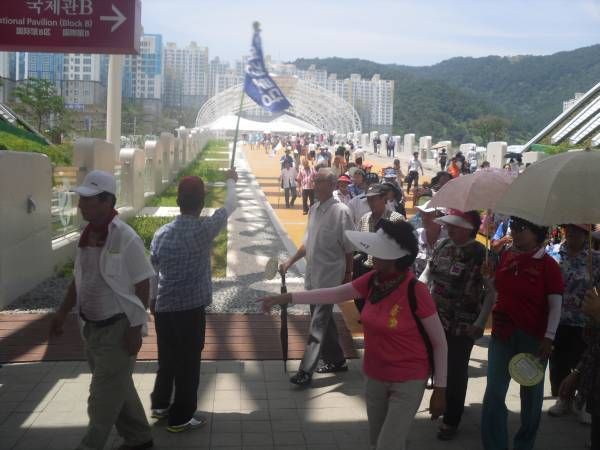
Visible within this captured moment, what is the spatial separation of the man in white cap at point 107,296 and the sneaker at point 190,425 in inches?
30.2

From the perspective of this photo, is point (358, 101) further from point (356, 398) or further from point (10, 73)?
point (356, 398)

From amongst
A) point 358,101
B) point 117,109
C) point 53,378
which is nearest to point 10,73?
point 117,109

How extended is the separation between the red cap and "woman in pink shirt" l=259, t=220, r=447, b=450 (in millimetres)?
1309

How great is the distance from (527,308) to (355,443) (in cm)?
141

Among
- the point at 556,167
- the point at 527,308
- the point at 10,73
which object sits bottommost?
the point at 527,308

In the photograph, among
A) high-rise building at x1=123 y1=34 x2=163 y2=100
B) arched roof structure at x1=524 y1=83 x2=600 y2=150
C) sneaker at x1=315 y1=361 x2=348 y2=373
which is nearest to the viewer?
sneaker at x1=315 y1=361 x2=348 y2=373

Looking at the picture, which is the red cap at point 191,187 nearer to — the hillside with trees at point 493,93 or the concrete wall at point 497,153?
the concrete wall at point 497,153

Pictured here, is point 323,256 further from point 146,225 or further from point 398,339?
point 146,225

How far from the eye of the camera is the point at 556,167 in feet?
13.1

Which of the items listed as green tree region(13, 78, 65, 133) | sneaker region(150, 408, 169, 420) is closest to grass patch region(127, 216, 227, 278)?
sneaker region(150, 408, 169, 420)

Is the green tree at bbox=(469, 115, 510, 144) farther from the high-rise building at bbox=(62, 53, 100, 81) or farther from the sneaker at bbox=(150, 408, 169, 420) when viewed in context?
the sneaker at bbox=(150, 408, 169, 420)

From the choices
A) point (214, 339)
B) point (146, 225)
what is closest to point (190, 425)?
point (214, 339)

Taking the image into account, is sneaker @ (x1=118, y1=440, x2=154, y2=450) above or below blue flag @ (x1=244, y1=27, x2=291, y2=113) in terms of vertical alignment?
below

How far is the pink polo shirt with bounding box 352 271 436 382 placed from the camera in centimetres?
Answer: 353
